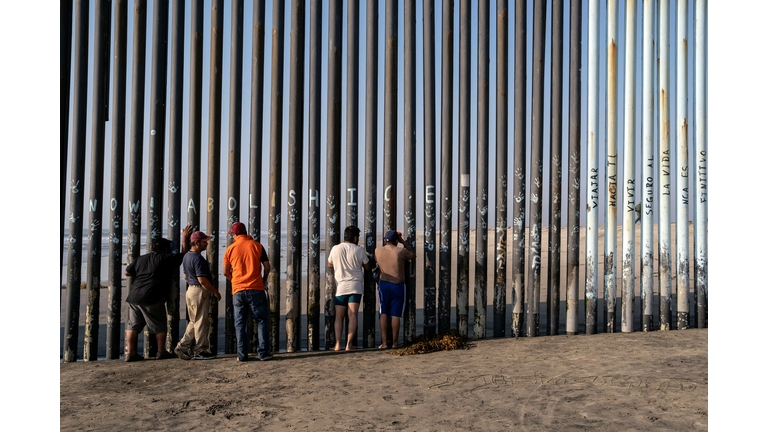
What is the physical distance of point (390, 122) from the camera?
7.89m

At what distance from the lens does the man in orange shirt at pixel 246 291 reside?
23.0ft

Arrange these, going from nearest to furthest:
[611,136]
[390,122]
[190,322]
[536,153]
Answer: [190,322]
[390,122]
[536,153]
[611,136]

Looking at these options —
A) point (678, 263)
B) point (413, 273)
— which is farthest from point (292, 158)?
point (678, 263)

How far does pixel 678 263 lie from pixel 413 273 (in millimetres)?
4424

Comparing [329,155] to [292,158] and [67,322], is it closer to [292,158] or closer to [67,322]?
[292,158]

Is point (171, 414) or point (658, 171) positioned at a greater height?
point (658, 171)

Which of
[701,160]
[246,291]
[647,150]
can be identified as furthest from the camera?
[701,160]

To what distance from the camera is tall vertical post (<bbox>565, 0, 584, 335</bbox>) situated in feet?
26.8

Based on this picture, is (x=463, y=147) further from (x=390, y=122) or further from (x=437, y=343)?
(x=437, y=343)

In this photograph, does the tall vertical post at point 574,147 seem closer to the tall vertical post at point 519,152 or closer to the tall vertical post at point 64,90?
the tall vertical post at point 519,152

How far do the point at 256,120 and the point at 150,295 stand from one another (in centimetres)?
284

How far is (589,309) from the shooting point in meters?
8.31

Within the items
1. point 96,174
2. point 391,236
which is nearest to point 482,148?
point 391,236

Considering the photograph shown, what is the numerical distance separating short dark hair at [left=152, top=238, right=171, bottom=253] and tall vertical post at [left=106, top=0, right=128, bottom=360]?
48cm
